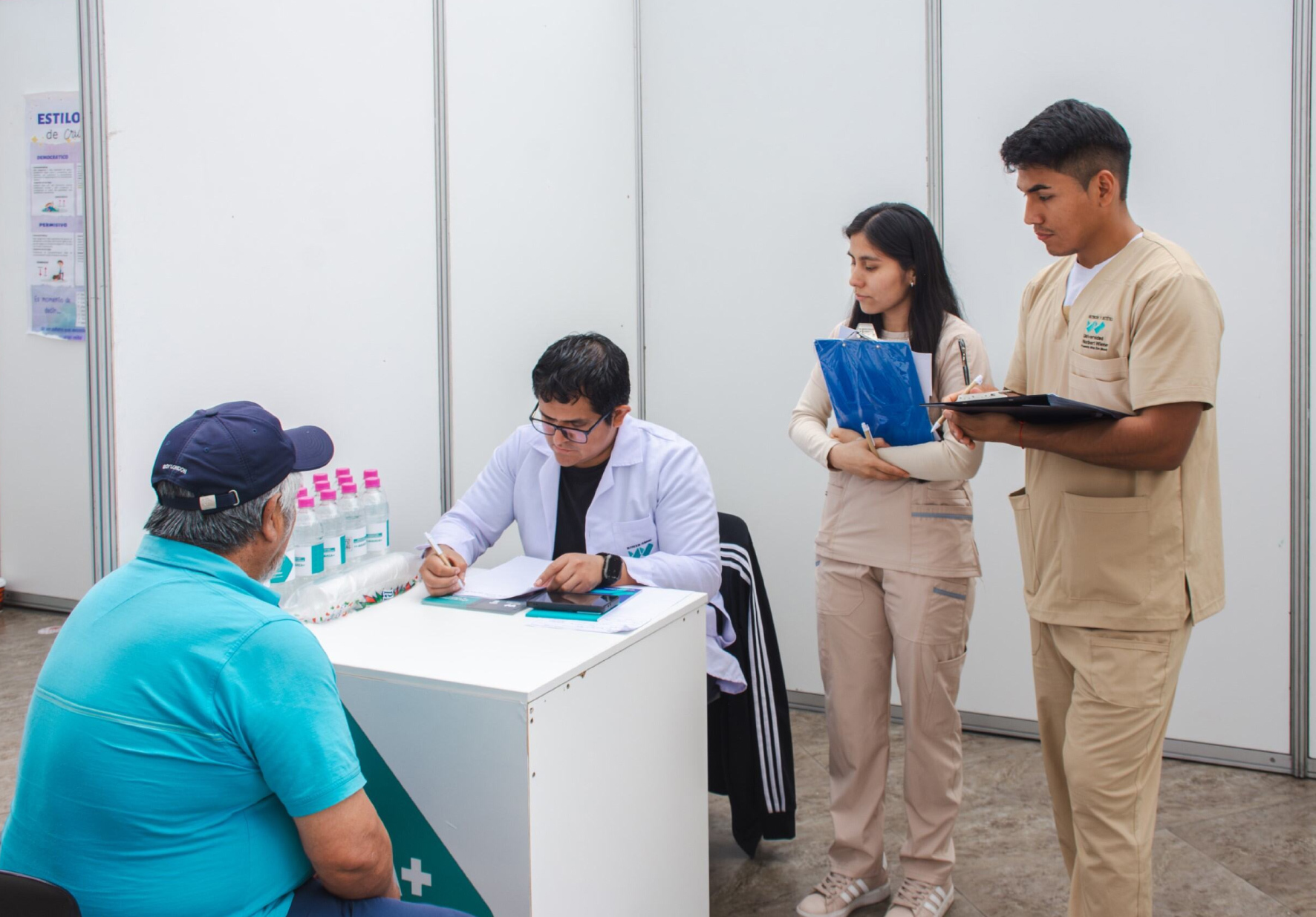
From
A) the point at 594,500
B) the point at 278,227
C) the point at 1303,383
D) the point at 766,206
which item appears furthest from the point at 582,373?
the point at 1303,383

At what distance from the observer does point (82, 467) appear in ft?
14.1

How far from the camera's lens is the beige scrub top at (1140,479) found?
59.3 inches

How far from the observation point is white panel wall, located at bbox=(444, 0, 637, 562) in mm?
Result: 2547

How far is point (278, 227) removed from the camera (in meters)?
2.03

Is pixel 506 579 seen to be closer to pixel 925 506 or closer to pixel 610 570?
pixel 610 570

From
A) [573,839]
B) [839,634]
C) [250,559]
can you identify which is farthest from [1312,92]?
[250,559]

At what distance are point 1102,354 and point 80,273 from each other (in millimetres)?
4260

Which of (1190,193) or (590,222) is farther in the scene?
(590,222)

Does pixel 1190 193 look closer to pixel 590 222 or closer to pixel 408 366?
pixel 590 222

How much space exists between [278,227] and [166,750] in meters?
1.29

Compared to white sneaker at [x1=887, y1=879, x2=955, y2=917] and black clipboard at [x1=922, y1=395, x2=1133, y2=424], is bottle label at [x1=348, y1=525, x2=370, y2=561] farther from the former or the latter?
white sneaker at [x1=887, y1=879, x2=955, y2=917]

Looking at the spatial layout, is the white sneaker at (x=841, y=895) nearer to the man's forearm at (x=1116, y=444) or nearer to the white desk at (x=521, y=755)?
the white desk at (x=521, y=755)

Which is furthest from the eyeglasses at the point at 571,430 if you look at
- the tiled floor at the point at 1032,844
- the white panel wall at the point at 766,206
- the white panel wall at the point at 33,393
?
the white panel wall at the point at 33,393

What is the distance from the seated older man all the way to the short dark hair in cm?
134
